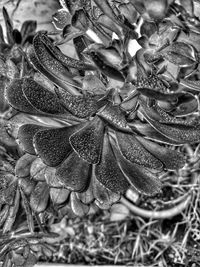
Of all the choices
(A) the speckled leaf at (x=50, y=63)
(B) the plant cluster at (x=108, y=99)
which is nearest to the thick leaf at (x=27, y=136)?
(B) the plant cluster at (x=108, y=99)

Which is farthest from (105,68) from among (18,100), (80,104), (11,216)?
(11,216)

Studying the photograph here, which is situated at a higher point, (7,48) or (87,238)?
(7,48)

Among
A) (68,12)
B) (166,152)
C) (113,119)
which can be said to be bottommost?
(166,152)

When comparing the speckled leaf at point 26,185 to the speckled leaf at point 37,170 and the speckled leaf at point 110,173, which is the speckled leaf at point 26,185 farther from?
the speckled leaf at point 110,173

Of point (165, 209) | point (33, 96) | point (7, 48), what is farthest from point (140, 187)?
point (165, 209)

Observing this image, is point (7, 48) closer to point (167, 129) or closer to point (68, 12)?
point (68, 12)

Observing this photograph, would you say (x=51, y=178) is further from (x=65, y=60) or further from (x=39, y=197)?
(x=65, y=60)
